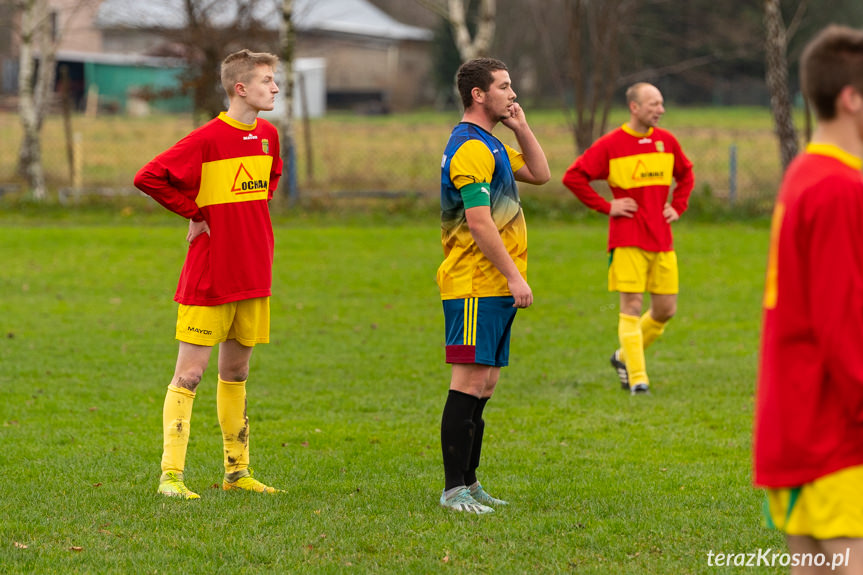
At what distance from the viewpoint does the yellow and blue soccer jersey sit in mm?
5035

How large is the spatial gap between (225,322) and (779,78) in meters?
16.1

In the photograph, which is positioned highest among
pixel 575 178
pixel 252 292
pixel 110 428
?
pixel 575 178

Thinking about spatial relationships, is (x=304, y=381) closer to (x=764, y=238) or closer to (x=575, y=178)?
(x=575, y=178)

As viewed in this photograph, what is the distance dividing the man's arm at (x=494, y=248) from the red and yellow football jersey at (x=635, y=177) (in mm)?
3549

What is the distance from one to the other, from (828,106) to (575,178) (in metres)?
Answer: 5.67

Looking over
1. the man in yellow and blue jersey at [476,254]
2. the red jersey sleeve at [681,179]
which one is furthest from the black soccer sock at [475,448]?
the red jersey sleeve at [681,179]

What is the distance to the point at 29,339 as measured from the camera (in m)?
10.3

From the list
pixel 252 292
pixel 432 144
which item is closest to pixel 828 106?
pixel 252 292

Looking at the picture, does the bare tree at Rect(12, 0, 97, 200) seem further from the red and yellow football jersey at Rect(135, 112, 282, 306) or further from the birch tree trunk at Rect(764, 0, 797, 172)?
the red and yellow football jersey at Rect(135, 112, 282, 306)

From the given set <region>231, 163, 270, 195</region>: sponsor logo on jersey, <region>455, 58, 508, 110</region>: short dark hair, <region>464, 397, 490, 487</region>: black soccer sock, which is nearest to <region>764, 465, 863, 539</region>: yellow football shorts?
<region>464, 397, 490, 487</region>: black soccer sock

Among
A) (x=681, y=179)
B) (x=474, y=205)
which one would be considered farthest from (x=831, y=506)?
(x=681, y=179)

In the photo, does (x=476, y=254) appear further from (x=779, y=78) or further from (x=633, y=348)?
(x=779, y=78)

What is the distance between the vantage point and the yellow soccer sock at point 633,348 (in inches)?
330

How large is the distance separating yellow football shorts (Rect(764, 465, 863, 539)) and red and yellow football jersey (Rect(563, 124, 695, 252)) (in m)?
5.60
